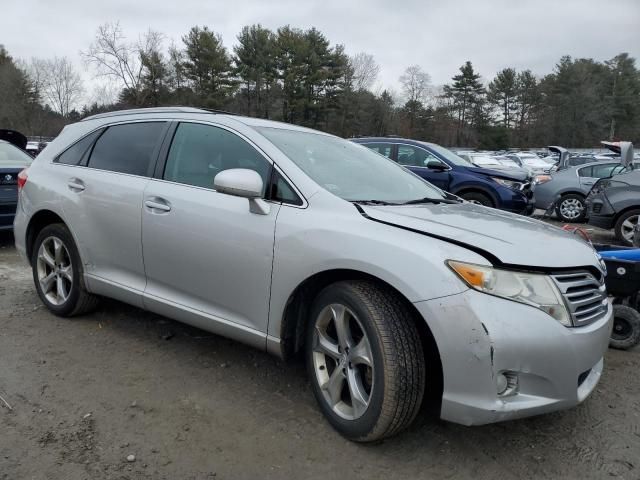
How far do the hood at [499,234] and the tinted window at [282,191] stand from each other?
390 millimetres

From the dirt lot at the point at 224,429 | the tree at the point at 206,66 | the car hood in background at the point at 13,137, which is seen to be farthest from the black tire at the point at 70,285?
the tree at the point at 206,66

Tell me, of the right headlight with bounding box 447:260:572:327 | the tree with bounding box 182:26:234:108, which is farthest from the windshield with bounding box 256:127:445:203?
the tree with bounding box 182:26:234:108

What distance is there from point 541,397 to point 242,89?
174ft

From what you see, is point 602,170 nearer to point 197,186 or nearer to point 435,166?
point 435,166

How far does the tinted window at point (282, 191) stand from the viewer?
108 inches

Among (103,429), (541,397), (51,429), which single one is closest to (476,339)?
(541,397)

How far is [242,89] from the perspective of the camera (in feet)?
170

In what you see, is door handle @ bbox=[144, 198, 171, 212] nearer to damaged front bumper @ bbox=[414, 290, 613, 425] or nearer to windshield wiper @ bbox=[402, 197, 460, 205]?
windshield wiper @ bbox=[402, 197, 460, 205]

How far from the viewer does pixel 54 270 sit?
161 inches

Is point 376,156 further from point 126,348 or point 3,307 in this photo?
point 3,307

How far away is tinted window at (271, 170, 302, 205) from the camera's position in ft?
8.99

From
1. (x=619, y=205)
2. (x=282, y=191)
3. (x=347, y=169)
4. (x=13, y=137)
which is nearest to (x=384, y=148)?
(x=619, y=205)

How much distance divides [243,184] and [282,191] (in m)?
0.24

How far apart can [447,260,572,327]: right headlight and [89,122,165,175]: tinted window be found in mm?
2324
